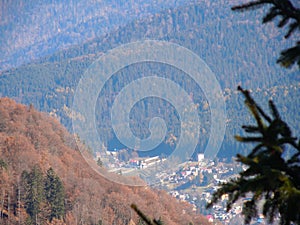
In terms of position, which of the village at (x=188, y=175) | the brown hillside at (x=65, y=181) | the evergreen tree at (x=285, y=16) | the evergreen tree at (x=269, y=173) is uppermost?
the village at (x=188, y=175)

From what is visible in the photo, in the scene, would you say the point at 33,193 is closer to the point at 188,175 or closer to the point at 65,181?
the point at 65,181

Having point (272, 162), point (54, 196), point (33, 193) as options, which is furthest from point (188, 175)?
point (272, 162)

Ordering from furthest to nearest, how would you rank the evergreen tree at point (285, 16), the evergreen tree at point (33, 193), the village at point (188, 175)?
1. the village at point (188, 175)
2. the evergreen tree at point (33, 193)
3. the evergreen tree at point (285, 16)

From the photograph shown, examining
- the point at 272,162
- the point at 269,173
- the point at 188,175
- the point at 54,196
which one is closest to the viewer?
the point at 269,173

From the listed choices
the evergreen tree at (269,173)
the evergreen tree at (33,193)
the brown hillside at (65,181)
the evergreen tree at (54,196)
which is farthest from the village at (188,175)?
the evergreen tree at (269,173)

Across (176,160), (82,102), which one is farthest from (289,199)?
(82,102)

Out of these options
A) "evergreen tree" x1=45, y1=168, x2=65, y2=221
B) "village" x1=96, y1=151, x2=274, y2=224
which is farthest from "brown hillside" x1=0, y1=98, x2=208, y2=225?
"village" x1=96, y1=151, x2=274, y2=224

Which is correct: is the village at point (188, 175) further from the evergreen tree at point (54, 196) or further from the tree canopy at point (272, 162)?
the tree canopy at point (272, 162)

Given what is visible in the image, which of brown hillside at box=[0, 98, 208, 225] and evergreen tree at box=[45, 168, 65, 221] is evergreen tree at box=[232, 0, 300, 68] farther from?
evergreen tree at box=[45, 168, 65, 221]
